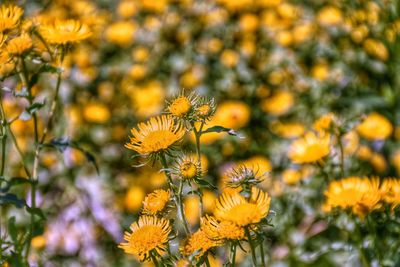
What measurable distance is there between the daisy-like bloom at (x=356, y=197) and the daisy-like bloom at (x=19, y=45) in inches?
25.3

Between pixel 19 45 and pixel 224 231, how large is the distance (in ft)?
1.82

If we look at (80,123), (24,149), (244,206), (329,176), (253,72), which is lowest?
(244,206)

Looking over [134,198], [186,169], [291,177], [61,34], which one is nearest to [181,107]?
[186,169]

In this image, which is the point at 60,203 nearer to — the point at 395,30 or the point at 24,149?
the point at 24,149

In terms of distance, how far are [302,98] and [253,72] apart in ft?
1.36

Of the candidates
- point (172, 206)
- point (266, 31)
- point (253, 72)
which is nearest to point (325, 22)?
point (266, 31)

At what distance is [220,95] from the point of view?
305 centimetres

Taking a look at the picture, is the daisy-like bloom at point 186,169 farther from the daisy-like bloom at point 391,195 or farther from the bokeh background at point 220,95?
the bokeh background at point 220,95

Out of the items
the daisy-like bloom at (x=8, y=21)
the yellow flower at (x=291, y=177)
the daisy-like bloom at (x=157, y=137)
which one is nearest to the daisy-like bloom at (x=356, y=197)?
the daisy-like bloom at (x=157, y=137)

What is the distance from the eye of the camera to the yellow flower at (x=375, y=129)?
2412 mm

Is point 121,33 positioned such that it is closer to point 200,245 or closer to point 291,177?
point 291,177

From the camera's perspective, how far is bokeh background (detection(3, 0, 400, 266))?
7.57 feet

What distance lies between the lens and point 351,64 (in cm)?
286

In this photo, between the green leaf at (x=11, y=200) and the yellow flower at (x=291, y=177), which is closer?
the green leaf at (x=11, y=200)
